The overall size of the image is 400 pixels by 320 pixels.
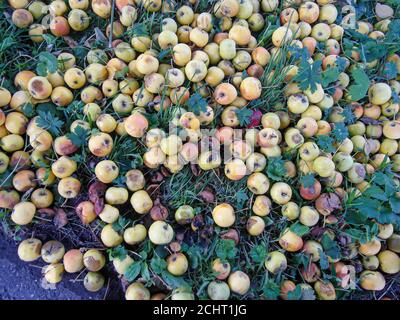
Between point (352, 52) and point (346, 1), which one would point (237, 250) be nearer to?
point (352, 52)

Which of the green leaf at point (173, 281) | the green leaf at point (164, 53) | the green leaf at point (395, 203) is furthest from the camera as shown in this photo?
the green leaf at point (164, 53)

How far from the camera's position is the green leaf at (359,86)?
2.45 m

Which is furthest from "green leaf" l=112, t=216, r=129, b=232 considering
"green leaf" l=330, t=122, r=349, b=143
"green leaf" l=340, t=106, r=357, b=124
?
"green leaf" l=340, t=106, r=357, b=124

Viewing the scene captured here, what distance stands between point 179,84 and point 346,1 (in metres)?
1.61

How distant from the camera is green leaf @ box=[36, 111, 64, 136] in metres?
2.17

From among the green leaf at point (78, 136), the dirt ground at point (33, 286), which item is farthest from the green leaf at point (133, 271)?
the green leaf at point (78, 136)

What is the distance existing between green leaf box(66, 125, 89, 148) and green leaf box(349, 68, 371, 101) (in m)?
1.75

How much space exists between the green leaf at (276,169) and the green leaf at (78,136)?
1.12 meters

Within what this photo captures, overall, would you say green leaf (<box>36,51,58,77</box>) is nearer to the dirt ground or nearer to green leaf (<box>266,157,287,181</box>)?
the dirt ground

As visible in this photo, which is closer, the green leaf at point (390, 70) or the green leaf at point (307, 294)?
the green leaf at point (307, 294)

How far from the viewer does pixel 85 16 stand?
249cm

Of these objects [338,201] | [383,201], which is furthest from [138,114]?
[383,201]

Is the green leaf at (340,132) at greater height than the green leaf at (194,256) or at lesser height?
greater

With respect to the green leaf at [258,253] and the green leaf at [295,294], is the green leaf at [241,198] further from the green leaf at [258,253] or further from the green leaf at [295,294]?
the green leaf at [295,294]
